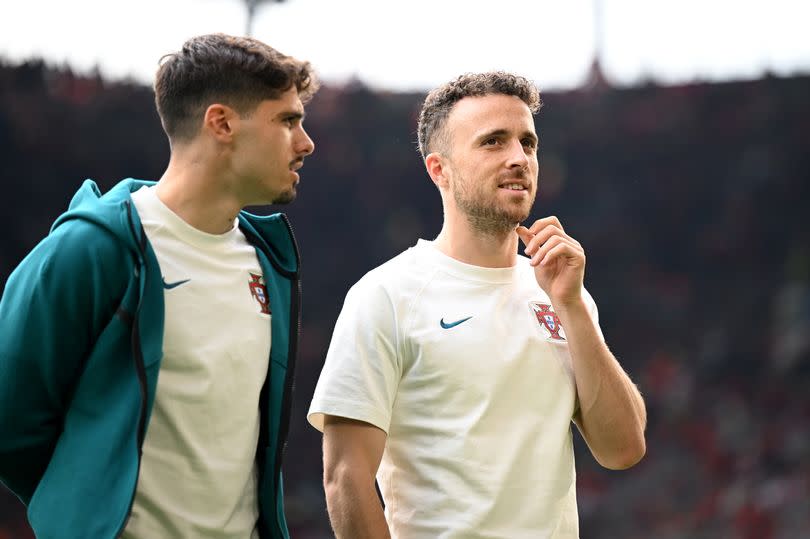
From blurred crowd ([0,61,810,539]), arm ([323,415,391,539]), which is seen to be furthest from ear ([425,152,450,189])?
blurred crowd ([0,61,810,539])

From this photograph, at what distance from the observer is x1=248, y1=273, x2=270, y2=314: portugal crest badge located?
1799 mm

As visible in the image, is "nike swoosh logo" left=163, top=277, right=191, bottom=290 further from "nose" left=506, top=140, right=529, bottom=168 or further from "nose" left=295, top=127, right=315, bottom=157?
"nose" left=506, top=140, right=529, bottom=168

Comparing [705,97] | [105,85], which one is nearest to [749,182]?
[705,97]

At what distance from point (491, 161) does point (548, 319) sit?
0.32 metres

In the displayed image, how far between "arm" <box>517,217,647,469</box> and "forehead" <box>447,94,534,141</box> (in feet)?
0.73

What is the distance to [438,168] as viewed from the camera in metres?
2.08

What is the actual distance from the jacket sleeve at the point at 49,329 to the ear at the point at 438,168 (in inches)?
27.6

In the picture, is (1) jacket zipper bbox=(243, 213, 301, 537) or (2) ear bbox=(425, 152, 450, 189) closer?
(1) jacket zipper bbox=(243, 213, 301, 537)

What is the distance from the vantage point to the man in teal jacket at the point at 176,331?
5.06ft

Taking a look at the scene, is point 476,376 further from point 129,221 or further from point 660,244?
point 660,244

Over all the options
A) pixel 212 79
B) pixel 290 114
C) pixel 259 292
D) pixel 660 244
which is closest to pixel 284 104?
pixel 290 114

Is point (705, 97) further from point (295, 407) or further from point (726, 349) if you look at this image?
point (295, 407)

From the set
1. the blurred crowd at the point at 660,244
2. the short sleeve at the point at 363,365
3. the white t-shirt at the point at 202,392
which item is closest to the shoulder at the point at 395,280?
the short sleeve at the point at 363,365

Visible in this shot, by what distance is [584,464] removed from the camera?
26.2ft
